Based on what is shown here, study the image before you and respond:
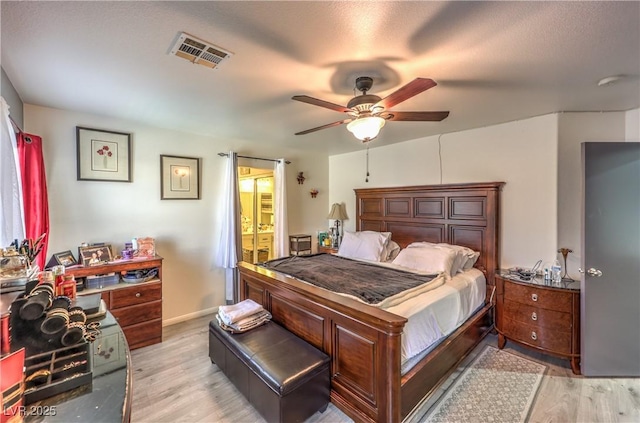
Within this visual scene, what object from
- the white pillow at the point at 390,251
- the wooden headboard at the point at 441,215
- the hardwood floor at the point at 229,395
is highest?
the wooden headboard at the point at 441,215

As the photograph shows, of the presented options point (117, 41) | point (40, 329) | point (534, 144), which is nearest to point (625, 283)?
point (534, 144)

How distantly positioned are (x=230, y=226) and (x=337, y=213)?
1.87 m

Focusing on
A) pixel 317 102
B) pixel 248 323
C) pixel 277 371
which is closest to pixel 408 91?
pixel 317 102

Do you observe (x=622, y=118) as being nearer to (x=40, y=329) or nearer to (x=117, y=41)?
(x=117, y=41)

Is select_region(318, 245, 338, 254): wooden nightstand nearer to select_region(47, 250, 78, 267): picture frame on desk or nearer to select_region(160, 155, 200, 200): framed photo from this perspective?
select_region(160, 155, 200, 200): framed photo

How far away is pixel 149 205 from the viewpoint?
337cm

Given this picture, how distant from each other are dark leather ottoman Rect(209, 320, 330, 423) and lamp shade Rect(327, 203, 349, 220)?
2736 millimetres

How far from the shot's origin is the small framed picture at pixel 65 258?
268 centimetres

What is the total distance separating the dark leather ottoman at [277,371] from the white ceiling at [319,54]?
2.02 m

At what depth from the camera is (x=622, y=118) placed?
2736mm

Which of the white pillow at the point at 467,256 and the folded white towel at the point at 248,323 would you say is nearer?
the folded white towel at the point at 248,323

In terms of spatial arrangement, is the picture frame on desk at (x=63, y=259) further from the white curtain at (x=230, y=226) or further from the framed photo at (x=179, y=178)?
the white curtain at (x=230, y=226)

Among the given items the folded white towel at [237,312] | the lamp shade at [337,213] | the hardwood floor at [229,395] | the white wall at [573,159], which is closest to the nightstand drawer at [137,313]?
the hardwood floor at [229,395]

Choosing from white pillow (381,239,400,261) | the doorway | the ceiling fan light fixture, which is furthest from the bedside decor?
the doorway
